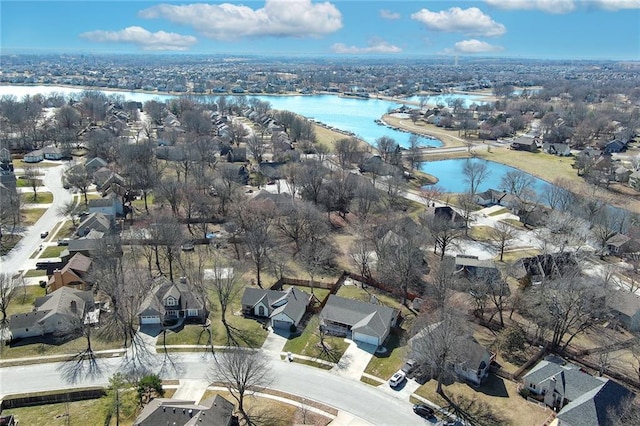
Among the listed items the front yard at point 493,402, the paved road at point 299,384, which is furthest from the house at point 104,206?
the front yard at point 493,402

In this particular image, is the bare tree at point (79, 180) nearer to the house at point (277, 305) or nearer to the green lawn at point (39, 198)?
the green lawn at point (39, 198)

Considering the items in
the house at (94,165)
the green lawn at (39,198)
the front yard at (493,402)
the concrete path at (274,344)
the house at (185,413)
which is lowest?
the front yard at (493,402)

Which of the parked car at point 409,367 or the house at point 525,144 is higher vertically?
the house at point 525,144

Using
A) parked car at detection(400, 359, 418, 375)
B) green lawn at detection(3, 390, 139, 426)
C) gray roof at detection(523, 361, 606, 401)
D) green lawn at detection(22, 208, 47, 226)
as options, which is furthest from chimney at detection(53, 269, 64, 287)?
gray roof at detection(523, 361, 606, 401)

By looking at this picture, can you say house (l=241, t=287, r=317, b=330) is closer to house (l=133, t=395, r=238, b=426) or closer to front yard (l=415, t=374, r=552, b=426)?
house (l=133, t=395, r=238, b=426)

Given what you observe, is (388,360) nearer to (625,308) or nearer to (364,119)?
(625,308)

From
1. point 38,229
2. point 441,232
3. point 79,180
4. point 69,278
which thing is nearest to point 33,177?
point 79,180

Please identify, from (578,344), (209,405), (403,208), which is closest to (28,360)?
(209,405)
